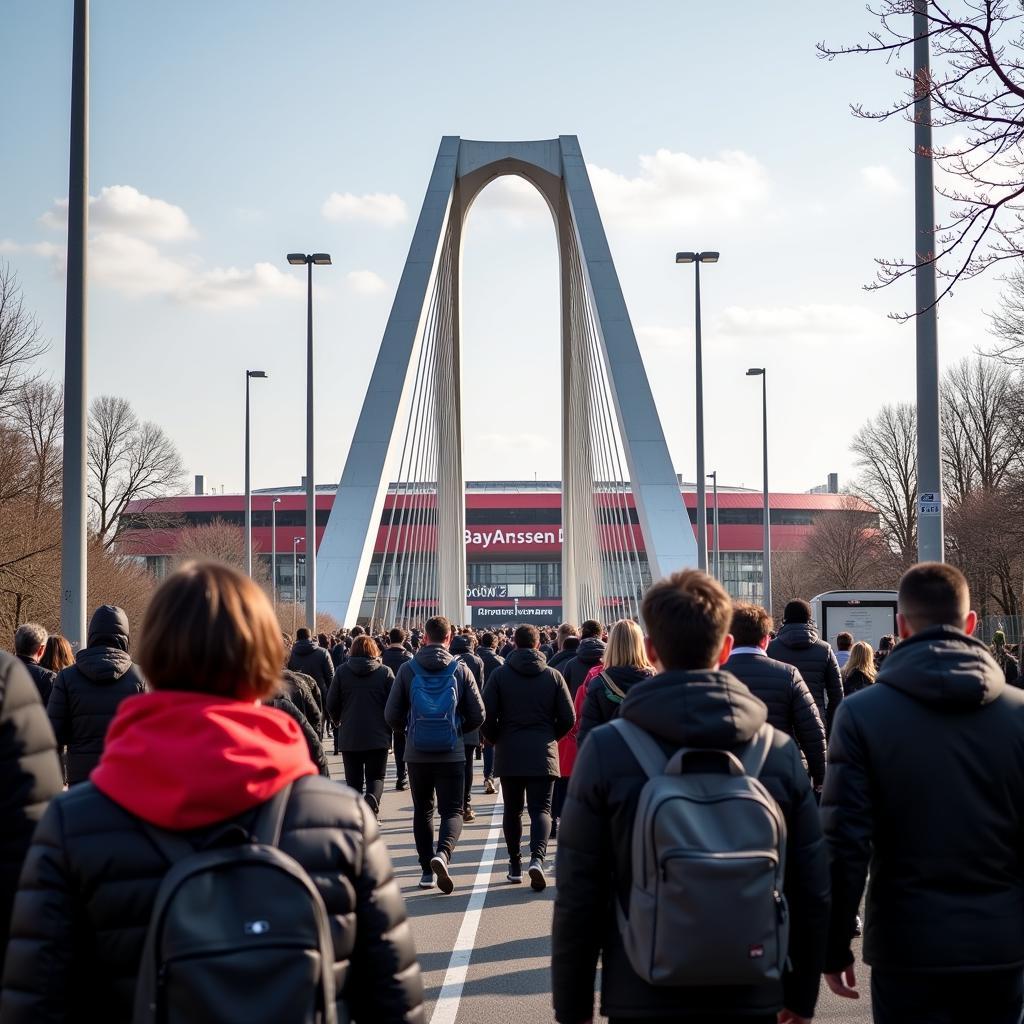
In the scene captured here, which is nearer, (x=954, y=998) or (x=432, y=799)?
(x=954, y=998)

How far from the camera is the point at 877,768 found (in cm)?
373

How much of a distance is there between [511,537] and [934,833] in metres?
91.9

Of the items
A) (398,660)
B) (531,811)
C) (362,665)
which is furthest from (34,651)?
(398,660)


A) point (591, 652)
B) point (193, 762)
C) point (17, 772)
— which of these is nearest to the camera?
point (193, 762)

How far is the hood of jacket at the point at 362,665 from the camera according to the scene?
1155cm

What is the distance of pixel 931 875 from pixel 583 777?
1.05 metres

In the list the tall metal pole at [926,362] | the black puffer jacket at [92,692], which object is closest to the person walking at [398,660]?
the tall metal pole at [926,362]

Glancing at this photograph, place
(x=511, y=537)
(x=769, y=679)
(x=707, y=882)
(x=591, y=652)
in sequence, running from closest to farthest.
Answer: (x=707, y=882)
(x=769, y=679)
(x=591, y=652)
(x=511, y=537)

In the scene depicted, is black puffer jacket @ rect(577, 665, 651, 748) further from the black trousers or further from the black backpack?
the black backpack

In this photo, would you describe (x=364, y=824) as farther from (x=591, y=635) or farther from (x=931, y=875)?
(x=591, y=635)

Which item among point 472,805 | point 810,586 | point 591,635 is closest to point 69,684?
point 591,635

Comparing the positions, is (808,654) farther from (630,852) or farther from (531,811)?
(630,852)

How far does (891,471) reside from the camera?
60031 mm

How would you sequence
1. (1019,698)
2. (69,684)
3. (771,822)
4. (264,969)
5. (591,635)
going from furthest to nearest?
(591,635), (69,684), (1019,698), (771,822), (264,969)
